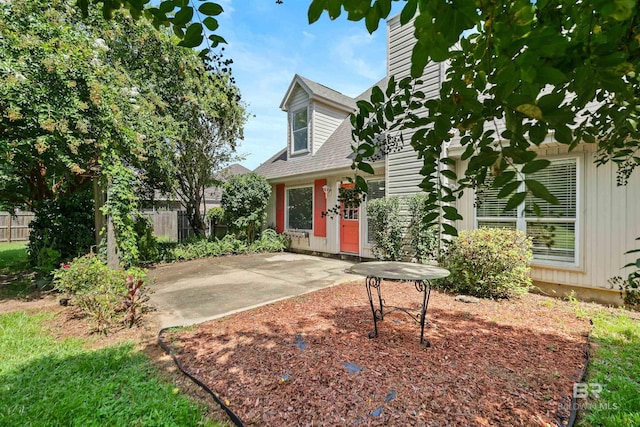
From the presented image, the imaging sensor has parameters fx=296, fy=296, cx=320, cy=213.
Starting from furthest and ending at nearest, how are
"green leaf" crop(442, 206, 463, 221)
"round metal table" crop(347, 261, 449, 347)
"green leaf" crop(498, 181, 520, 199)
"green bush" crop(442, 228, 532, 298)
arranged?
1. "green bush" crop(442, 228, 532, 298)
2. "round metal table" crop(347, 261, 449, 347)
3. "green leaf" crop(442, 206, 463, 221)
4. "green leaf" crop(498, 181, 520, 199)

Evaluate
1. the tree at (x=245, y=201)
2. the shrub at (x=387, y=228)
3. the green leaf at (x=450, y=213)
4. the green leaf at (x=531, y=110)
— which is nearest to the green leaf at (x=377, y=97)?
the green leaf at (x=450, y=213)

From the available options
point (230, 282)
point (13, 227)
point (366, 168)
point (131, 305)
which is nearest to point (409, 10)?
point (366, 168)

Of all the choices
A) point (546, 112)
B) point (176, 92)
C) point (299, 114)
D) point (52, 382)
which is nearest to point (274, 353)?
point (52, 382)

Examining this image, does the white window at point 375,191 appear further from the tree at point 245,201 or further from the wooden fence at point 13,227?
the wooden fence at point 13,227

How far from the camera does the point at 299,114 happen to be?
1089cm

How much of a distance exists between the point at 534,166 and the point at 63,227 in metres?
8.27

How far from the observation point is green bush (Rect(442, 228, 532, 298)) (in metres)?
4.86

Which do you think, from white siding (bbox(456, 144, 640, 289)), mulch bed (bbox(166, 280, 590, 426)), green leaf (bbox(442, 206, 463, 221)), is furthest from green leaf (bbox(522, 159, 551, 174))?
white siding (bbox(456, 144, 640, 289))

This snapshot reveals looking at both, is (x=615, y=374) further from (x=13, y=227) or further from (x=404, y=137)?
(x=13, y=227)

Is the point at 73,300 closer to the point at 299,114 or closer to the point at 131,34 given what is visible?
the point at 131,34

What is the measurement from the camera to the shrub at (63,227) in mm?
6293

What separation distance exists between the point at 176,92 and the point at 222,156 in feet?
7.76

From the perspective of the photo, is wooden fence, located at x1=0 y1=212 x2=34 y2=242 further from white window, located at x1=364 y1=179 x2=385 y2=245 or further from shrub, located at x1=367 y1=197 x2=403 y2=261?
shrub, located at x1=367 y1=197 x2=403 y2=261

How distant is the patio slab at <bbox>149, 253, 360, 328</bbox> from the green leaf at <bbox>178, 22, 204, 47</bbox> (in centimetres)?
367
